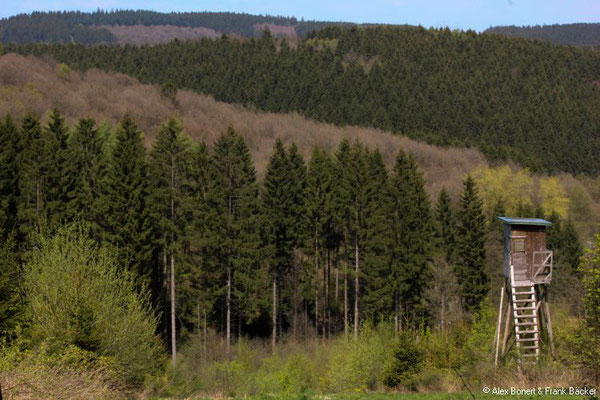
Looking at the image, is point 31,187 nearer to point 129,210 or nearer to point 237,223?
point 129,210

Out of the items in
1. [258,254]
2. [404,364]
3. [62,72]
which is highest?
[62,72]

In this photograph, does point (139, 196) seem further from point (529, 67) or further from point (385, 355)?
point (529, 67)

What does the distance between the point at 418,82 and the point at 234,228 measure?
111 m

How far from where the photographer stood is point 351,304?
51.2 m

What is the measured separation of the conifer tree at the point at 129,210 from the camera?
37094 millimetres

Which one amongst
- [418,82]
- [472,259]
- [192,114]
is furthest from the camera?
[418,82]

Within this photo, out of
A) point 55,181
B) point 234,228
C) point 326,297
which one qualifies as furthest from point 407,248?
point 55,181

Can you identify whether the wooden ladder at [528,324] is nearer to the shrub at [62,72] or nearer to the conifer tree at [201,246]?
the conifer tree at [201,246]

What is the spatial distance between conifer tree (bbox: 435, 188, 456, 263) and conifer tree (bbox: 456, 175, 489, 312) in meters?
1.99

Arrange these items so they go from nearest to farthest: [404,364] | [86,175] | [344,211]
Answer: [404,364]
[86,175]
[344,211]

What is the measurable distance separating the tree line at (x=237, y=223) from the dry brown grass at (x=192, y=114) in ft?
Result: 109

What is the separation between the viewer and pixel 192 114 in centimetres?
11100

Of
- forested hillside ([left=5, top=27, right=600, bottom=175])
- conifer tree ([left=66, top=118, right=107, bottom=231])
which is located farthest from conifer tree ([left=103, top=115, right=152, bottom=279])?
forested hillside ([left=5, top=27, right=600, bottom=175])

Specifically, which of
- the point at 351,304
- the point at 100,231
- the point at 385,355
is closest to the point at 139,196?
the point at 100,231
